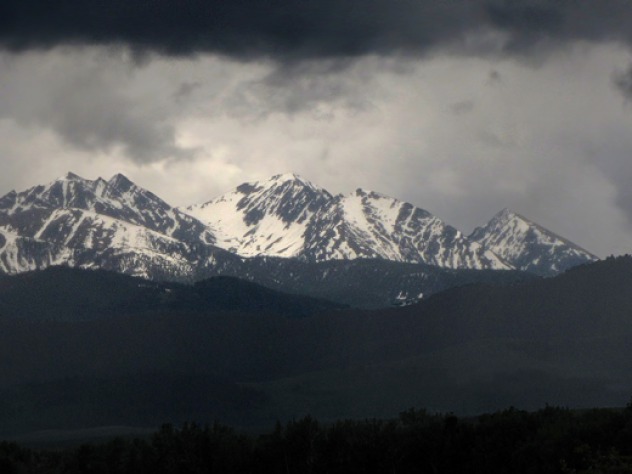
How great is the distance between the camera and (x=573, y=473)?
499ft

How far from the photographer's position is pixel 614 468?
14950 centimetres

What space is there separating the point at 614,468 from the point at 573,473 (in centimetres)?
445
